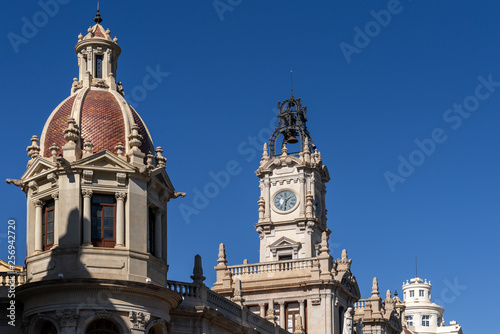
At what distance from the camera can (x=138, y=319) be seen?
44750mm

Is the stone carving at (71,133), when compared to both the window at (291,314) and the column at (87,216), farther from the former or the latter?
the window at (291,314)

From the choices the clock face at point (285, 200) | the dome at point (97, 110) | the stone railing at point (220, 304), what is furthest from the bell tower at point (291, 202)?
the dome at point (97, 110)

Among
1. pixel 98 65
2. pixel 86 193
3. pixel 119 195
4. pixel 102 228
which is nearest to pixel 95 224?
pixel 102 228

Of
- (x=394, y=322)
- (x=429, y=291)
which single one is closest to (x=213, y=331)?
(x=394, y=322)

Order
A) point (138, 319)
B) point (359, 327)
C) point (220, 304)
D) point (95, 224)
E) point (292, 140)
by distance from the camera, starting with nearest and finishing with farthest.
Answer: point (138, 319) < point (95, 224) < point (220, 304) < point (359, 327) < point (292, 140)

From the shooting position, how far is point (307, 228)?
77062 millimetres

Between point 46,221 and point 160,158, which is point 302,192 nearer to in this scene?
point 160,158

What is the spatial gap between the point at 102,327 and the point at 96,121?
9619mm

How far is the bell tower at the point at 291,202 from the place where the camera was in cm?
7712

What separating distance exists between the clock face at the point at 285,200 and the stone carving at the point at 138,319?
34305 millimetres

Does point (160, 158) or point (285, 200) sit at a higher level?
point (285, 200)

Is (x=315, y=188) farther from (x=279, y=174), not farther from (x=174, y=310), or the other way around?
(x=174, y=310)

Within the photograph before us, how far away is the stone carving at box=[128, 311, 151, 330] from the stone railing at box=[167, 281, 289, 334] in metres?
4.74

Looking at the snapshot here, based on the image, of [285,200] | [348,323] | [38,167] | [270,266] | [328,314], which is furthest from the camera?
[285,200]
